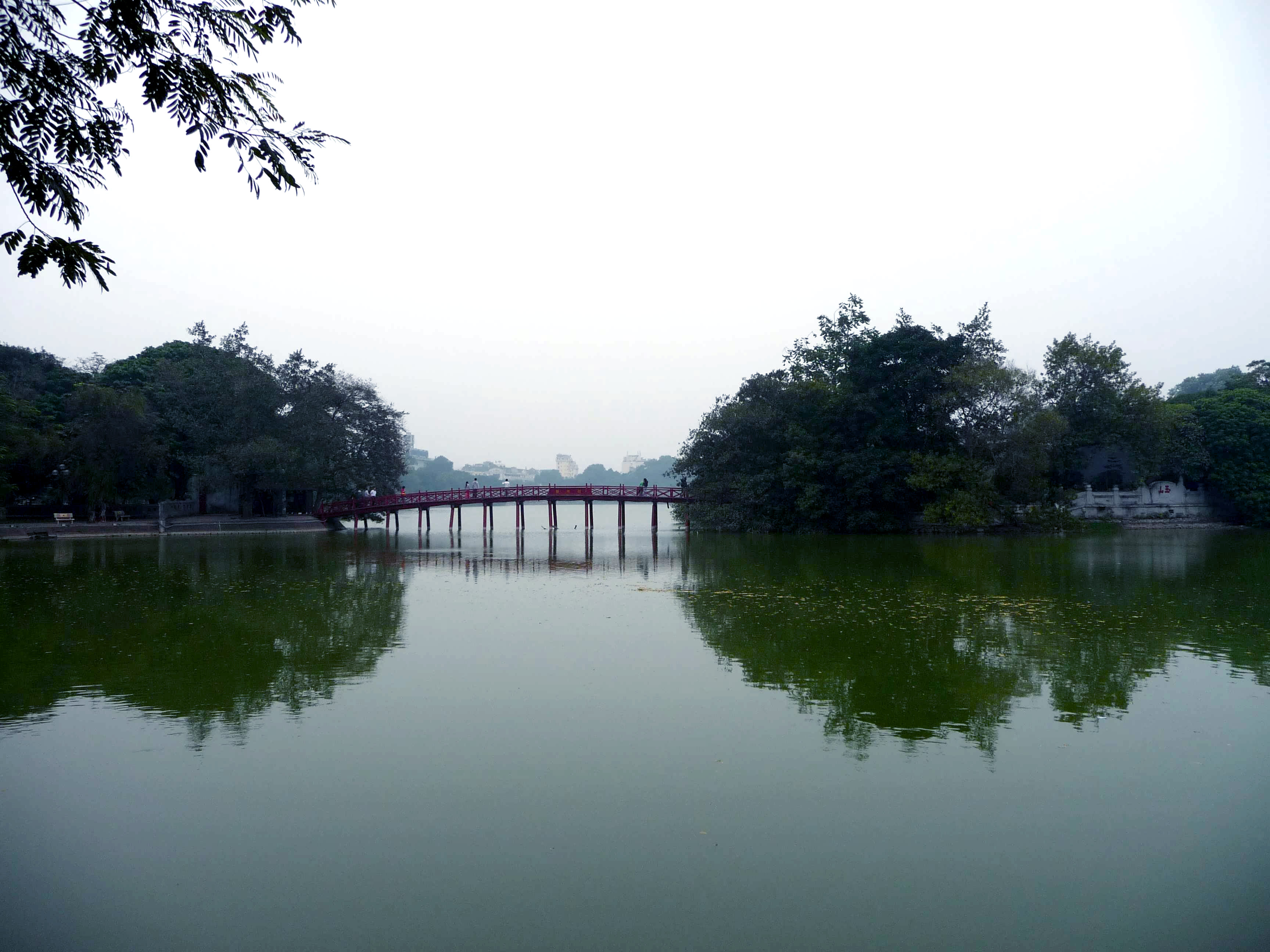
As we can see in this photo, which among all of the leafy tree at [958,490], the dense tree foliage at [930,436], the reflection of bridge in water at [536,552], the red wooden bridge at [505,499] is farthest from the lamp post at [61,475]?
the leafy tree at [958,490]

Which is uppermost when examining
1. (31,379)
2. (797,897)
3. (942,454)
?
(31,379)

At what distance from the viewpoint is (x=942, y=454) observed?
38.2 meters

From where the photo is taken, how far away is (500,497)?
45625 mm

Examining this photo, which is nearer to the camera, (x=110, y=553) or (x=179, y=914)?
(x=179, y=914)

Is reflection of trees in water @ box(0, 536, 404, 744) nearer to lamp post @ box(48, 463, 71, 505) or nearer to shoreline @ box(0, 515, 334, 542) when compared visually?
shoreline @ box(0, 515, 334, 542)

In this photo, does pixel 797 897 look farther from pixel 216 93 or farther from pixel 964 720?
pixel 216 93

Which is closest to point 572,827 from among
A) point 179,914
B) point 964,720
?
point 179,914

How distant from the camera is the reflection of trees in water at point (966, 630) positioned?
8.14 meters

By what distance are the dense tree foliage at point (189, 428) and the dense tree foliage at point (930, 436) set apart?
17.0 metres

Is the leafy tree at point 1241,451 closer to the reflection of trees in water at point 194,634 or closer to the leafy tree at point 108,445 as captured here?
the reflection of trees in water at point 194,634

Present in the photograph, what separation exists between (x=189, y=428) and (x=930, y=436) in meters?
34.2

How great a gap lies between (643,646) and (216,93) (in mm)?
7888

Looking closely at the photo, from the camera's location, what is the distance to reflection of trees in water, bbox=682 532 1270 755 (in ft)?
26.7

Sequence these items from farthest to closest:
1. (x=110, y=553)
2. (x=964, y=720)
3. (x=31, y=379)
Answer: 1. (x=31, y=379)
2. (x=110, y=553)
3. (x=964, y=720)
